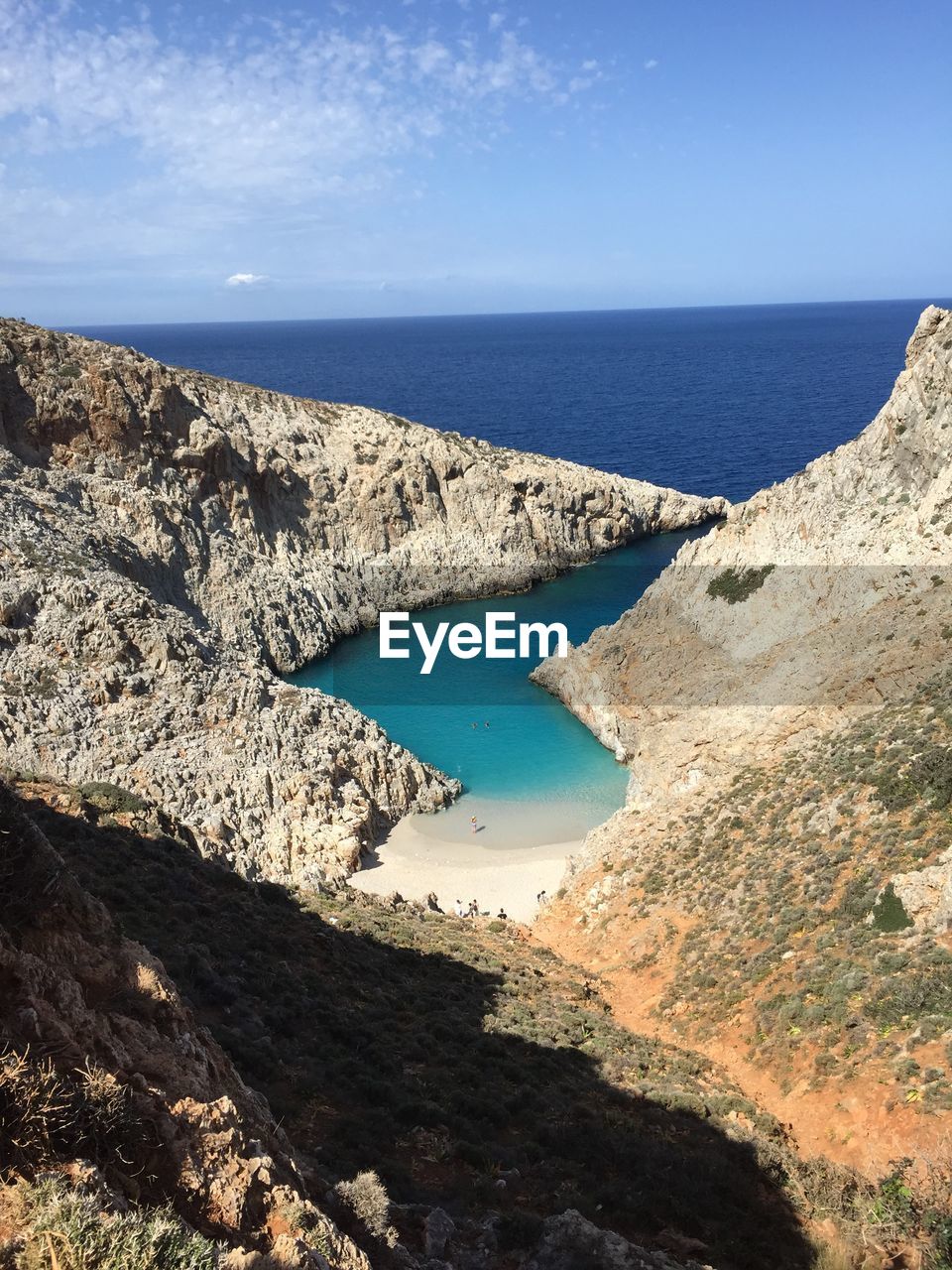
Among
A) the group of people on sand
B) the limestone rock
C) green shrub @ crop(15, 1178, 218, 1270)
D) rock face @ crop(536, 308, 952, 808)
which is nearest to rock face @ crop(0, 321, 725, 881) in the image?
the group of people on sand

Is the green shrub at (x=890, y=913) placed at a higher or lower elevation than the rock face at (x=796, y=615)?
lower

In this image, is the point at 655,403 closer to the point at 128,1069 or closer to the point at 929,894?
the point at 929,894

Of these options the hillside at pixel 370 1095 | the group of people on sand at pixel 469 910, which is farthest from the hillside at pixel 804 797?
the group of people on sand at pixel 469 910

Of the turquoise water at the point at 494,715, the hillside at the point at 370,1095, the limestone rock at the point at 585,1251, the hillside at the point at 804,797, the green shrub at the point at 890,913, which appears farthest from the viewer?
the turquoise water at the point at 494,715

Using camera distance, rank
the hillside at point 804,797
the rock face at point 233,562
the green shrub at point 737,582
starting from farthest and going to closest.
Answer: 1. the green shrub at point 737,582
2. the rock face at point 233,562
3. the hillside at point 804,797

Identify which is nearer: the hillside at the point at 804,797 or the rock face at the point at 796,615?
the hillside at the point at 804,797

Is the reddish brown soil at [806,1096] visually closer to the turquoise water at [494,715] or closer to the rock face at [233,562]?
the turquoise water at [494,715]

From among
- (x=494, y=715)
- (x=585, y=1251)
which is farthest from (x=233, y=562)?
(x=585, y=1251)

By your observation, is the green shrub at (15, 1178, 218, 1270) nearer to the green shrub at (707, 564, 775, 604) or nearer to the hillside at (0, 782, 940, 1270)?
the hillside at (0, 782, 940, 1270)
